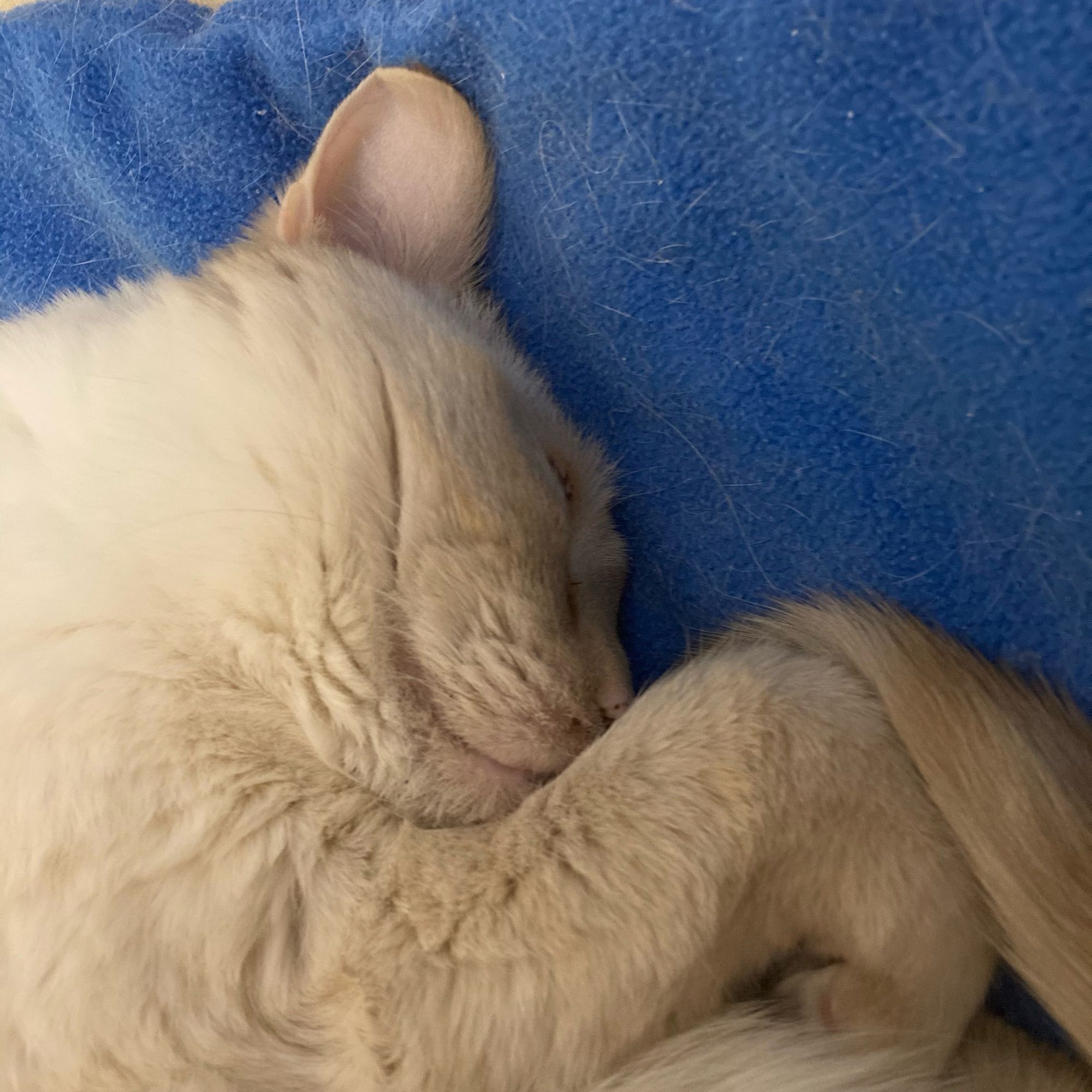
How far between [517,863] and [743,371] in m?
0.48

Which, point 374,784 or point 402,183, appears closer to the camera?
point 374,784

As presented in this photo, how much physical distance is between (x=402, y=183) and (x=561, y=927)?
0.78 m

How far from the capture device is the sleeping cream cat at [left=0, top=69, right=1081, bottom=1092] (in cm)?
72

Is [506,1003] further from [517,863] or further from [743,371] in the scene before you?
[743,371]

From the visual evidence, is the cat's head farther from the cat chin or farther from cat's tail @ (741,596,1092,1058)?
cat's tail @ (741,596,1092,1058)

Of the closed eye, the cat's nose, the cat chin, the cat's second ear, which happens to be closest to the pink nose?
the cat's nose

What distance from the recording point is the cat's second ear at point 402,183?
0.95m

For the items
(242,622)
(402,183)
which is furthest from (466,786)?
(402,183)

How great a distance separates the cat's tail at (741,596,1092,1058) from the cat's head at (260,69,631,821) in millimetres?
273

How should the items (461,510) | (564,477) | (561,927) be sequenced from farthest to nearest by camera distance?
(564,477), (461,510), (561,927)

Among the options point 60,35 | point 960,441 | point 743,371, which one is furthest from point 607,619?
point 60,35

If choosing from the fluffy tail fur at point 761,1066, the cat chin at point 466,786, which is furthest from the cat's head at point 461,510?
the fluffy tail fur at point 761,1066

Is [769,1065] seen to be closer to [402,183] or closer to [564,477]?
[564,477]

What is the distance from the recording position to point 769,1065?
0.77 meters
